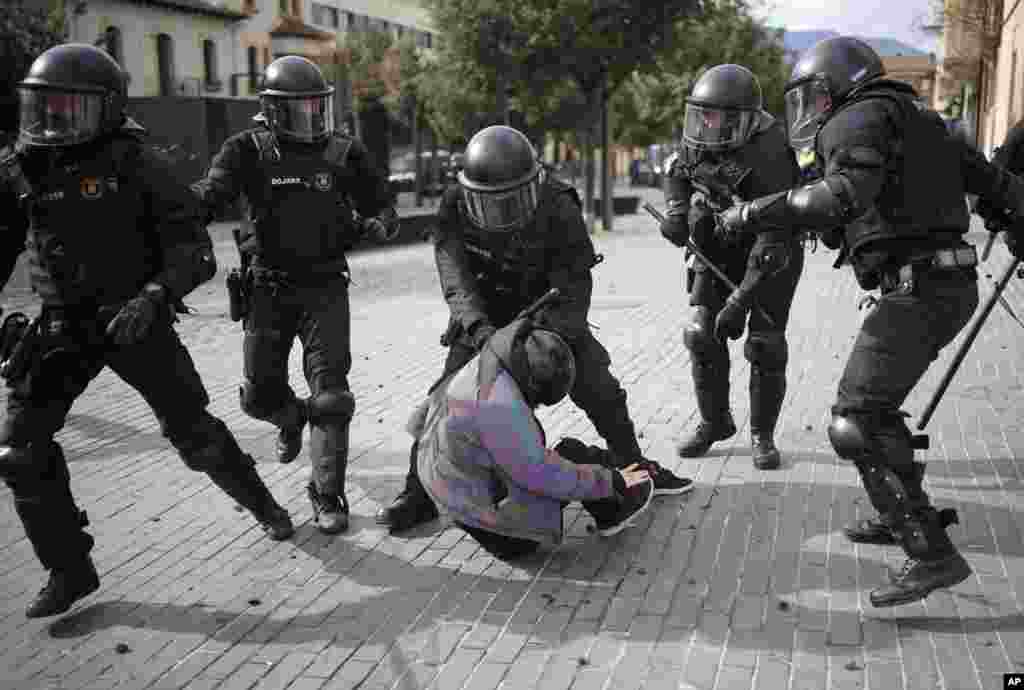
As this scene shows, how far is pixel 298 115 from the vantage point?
16.0ft

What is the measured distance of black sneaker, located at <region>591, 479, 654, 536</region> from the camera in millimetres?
4609

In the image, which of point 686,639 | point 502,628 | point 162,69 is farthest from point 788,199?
point 162,69

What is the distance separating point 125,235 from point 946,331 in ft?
9.82

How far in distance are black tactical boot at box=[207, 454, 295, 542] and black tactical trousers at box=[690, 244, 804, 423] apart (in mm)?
2306

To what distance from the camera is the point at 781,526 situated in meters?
4.83

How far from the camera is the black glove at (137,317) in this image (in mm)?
3887

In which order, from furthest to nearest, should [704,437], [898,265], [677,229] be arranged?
[704,437], [677,229], [898,265]

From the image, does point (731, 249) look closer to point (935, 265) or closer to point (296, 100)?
point (935, 265)

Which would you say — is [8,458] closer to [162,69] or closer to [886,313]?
[886,313]

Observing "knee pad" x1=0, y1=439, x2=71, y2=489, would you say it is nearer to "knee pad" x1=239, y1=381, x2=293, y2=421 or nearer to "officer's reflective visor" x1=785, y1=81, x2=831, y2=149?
"knee pad" x1=239, y1=381, x2=293, y2=421

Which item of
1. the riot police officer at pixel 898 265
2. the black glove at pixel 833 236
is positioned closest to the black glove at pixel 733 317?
the black glove at pixel 833 236

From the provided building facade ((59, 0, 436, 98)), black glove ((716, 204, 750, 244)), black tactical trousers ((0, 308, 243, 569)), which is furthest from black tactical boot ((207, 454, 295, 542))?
building facade ((59, 0, 436, 98))

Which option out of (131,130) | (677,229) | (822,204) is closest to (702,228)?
(677,229)

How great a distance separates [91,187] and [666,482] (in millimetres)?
2882
